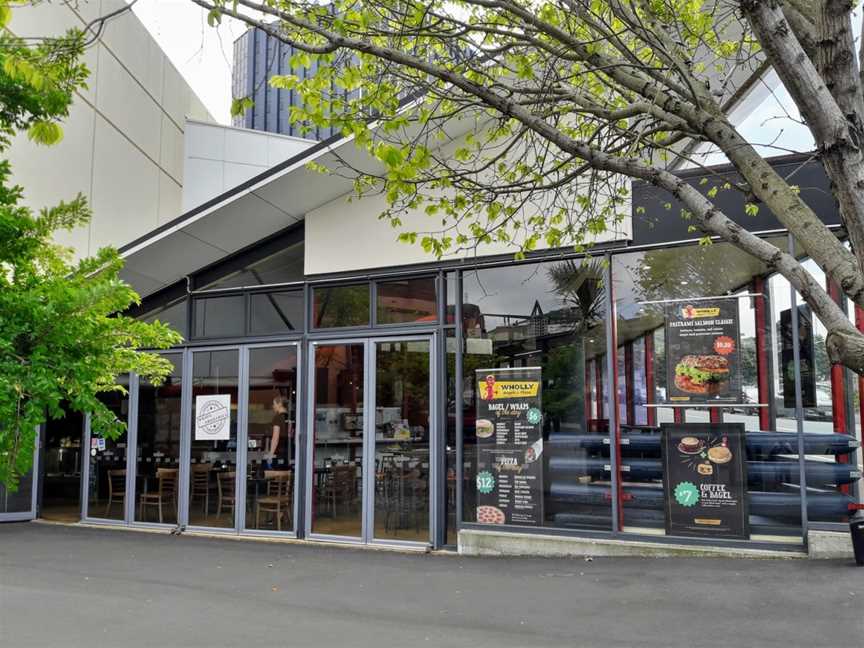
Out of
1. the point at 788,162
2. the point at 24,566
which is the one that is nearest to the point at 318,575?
the point at 24,566

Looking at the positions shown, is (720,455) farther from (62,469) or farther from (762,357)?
(62,469)

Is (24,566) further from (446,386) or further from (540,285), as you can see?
(540,285)

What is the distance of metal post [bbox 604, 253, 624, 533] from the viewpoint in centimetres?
865

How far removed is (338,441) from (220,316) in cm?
273

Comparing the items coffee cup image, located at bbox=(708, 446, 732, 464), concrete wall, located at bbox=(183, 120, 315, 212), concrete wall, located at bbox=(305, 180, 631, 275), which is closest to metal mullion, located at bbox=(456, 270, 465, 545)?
concrete wall, located at bbox=(305, 180, 631, 275)

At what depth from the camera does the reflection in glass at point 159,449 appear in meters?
11.5

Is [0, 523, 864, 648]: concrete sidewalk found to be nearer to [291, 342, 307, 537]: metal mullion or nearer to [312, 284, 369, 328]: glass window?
[291, 342, 307, 537]: metal mullion

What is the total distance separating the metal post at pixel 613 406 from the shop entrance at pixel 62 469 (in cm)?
847

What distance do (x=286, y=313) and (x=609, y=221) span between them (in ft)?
15.3

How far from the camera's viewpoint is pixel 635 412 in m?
8.73

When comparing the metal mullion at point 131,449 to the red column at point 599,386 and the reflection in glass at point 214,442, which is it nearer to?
the reflection in glass at point 214,442

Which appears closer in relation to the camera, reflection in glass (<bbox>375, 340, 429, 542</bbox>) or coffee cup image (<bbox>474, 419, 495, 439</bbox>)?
coffee cup image (<bbox>474, 419, 495, 439</bbox>)

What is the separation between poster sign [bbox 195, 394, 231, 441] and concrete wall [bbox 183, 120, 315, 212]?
19.5 ft

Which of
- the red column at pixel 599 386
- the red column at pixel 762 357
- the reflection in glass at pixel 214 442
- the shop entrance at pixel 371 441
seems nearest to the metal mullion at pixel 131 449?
the reflection in glass at pixel 214 442
